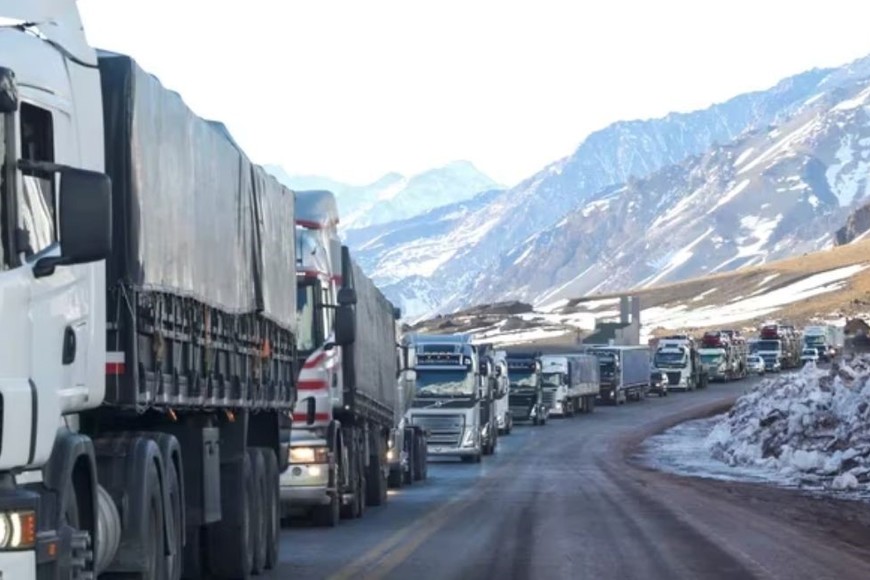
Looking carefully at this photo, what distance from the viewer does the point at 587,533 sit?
21953mm

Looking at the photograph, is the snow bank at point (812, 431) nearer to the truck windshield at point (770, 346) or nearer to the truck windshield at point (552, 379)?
the truck windshield at point (552, 379)

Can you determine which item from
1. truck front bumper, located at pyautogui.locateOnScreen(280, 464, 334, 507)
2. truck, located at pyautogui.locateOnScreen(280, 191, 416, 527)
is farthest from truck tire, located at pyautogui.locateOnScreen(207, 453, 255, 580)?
truck front bumper, located at pyautogui.locateOnScreen(280, 464, 334, 507)

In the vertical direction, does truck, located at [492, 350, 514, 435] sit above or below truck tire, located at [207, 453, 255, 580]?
above

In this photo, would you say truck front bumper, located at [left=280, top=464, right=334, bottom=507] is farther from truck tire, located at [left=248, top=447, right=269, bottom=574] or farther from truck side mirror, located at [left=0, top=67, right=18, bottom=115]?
truck side mirror, located at [left=0, top=67, right=18, bottom=115]

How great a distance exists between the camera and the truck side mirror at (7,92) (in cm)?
838

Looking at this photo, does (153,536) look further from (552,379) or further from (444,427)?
(552,379)

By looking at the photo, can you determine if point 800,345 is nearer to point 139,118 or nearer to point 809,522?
point 809,522

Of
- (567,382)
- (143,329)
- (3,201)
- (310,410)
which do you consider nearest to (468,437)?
(310,410)

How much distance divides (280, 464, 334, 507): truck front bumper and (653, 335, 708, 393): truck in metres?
77.9

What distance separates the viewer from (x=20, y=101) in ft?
30.3

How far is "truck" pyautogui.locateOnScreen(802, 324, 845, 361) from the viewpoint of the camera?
119375 millimetres

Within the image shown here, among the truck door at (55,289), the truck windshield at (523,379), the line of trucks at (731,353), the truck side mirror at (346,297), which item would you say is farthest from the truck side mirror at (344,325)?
the line of trucks at (731,353)

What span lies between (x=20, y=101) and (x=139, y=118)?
2387 millimetres

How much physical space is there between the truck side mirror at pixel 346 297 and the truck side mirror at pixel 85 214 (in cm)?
1363
